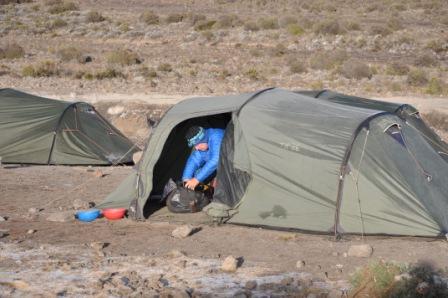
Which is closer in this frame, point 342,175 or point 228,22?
point 342,175

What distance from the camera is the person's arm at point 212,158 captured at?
10.9 metres

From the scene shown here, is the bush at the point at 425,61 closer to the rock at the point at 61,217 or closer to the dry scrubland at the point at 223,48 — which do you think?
the dry scrubland at the point at 223,48

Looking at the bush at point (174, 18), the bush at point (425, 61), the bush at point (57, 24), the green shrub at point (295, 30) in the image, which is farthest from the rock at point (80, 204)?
the bush at point (174, 18)

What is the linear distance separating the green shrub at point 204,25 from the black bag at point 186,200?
38.7 meters

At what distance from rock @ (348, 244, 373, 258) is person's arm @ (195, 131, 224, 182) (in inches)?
106

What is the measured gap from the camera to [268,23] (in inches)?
1918

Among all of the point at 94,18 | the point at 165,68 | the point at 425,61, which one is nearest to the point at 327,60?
the point at 425,61

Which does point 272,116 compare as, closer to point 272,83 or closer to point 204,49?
point 272,83

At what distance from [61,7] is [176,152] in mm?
51949

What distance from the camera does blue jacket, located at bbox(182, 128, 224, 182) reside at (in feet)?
35.6

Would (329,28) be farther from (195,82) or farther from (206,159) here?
(206,159)

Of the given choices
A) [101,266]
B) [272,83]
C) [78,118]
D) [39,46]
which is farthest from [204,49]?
[101,266]

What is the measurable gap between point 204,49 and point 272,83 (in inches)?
497

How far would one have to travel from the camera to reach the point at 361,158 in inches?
379
